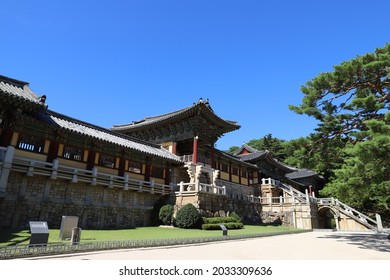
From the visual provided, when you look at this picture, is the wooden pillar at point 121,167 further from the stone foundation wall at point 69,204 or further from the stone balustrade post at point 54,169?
the stone balustrade post at point 54,169

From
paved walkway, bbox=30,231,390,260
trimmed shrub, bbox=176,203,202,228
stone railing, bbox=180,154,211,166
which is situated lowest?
paved walkway, bbox=30,231,390,260

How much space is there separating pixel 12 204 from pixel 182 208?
1192cm

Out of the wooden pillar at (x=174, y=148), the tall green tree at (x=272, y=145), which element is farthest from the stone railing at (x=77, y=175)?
the tall green tree at (x=272, y=145)

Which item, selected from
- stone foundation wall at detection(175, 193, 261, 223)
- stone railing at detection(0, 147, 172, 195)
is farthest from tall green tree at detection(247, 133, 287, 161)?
stone railing at detection(0, 147, 172, 195)

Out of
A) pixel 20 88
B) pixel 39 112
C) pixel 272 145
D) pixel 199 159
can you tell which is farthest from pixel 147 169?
pixel 272 145

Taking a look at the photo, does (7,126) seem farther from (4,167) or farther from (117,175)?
(117,175)

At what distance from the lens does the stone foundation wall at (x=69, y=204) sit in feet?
50.6

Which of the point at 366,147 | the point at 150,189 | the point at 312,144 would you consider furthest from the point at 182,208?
the point at 366,147

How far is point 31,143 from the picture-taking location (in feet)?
56.5

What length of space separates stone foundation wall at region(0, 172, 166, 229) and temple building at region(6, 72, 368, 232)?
0.19 ft

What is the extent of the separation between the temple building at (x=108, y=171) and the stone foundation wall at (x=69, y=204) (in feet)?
0.19

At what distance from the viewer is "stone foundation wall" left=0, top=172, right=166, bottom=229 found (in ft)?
50.6

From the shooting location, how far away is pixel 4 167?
47.6 feet

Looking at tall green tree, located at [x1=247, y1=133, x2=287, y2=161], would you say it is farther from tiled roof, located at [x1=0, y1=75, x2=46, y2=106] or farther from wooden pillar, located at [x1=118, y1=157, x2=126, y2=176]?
tiled roof, located at [x1=0, y1=75, x2=46, y2=106]
